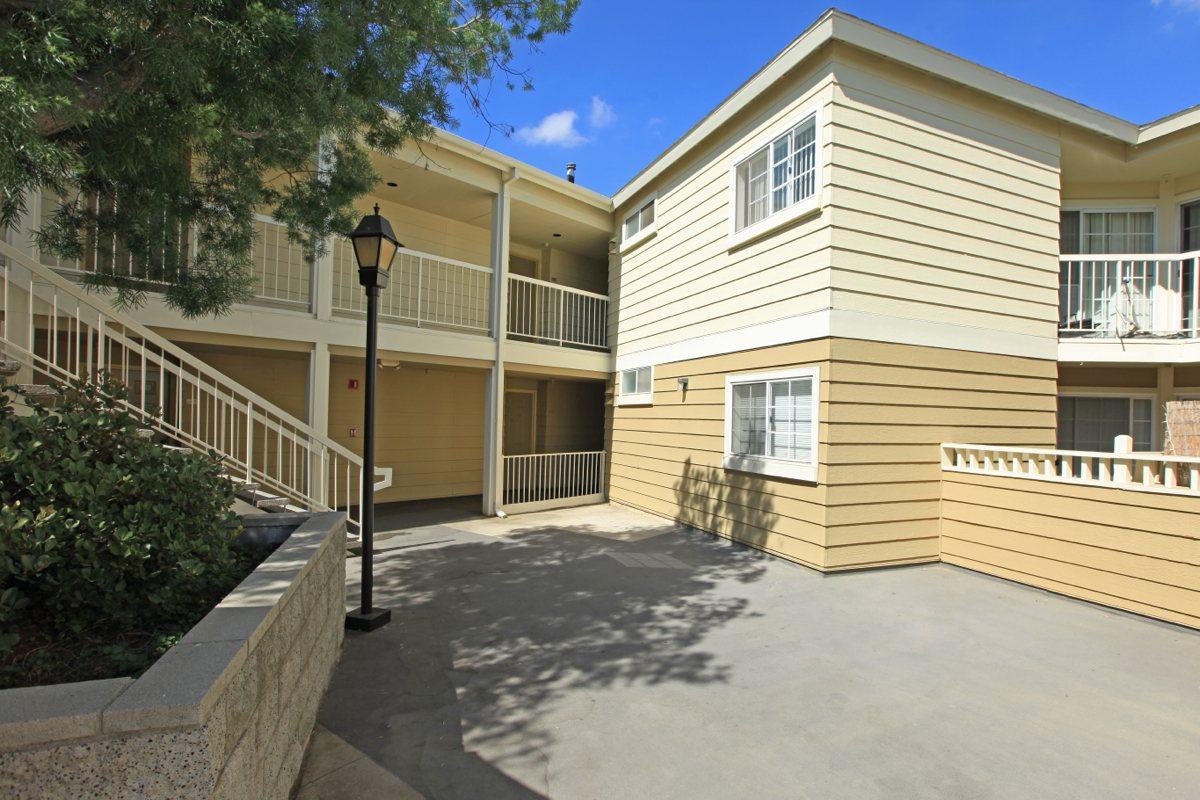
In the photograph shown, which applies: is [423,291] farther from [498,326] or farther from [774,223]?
[774,223]

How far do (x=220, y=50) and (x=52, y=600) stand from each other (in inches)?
101

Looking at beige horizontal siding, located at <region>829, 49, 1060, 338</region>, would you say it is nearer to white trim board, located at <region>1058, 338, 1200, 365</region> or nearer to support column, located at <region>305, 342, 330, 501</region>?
white trim board, located at <region>1058, 338, 1200, 365</region>

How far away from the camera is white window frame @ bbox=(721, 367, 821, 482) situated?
5.79 meters

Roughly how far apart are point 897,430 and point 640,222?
5.50 m

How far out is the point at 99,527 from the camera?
226 centimetres

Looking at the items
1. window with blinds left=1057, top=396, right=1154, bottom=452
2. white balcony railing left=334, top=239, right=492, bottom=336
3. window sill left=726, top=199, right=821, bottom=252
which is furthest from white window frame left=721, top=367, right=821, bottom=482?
window with blinds left=1057, top=396, right=1154, bottom=452

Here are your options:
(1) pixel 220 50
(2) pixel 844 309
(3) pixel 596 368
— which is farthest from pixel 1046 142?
(1) pixel 220 50

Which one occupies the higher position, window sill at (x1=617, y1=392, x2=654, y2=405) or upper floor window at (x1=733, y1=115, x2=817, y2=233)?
upper floor window at (x1=733, y1=115, x2=817, y2=233)

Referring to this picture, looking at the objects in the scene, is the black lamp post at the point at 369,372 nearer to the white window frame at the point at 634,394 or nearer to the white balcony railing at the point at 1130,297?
the white window frame at the point at 634,394

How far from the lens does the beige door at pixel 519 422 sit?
11.4 m

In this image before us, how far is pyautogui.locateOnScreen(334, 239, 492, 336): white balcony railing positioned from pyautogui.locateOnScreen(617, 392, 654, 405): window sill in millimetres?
2656

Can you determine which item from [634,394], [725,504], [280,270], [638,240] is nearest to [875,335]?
[725,504]

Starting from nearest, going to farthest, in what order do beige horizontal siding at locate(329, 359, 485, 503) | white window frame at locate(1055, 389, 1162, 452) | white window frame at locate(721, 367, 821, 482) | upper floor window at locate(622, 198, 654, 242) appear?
white window frame at locate(721, 367, 821, 482)
white window frame at locate(1055, 389, 1162, 452)
upper floor window at locate(622, 198, 654, 242)
beige horizontal siding at locate(329, 359, 485, 503)

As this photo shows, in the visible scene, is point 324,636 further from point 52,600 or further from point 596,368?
point 596,368
